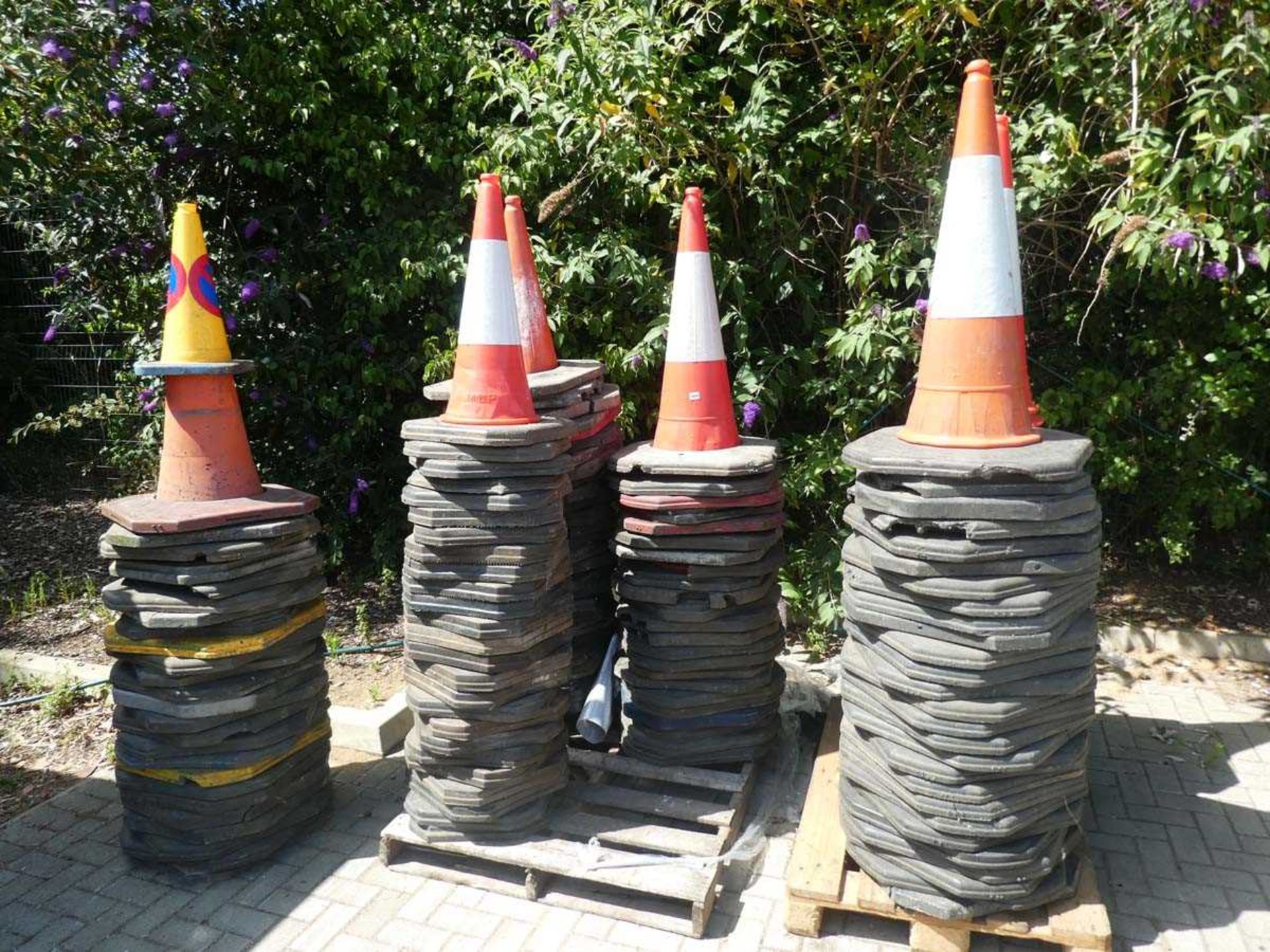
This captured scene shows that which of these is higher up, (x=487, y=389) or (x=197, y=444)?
(x=487, y=389)

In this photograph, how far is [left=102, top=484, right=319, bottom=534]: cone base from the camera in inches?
122

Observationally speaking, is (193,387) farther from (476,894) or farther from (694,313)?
(476,894)

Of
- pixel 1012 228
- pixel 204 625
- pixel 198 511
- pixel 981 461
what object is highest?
pixel 1012 228

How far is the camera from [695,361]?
3.62 m

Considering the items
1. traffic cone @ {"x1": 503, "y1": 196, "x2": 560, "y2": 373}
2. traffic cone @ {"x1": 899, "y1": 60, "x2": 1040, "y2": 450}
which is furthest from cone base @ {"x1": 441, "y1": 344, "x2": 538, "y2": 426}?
traffic cone @ {"x1": 899, "y1": 60, "x2": 1040, "y2": 450}

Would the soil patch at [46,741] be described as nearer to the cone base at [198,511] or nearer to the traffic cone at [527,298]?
the cone base at [198,511]

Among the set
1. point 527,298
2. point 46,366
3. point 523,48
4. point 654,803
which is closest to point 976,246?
point 527,298

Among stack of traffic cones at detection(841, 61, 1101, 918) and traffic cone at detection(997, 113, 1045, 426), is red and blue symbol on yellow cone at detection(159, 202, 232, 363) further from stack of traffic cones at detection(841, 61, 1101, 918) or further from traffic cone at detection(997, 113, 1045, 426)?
traffic cone at detection(997, 113, 1045, 426)

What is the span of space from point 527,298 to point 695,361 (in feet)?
2.96

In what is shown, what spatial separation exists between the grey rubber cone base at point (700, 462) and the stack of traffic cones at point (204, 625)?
1.31 metres

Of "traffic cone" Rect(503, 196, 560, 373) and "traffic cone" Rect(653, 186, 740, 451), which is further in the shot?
"traffic cone" Rect(503, 196, 560, 373)

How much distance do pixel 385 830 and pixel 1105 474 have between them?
14.0ft

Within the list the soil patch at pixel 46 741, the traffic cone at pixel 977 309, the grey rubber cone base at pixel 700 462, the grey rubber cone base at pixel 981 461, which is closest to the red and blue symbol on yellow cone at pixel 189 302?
the grey rubber cone base at pixel 700 462

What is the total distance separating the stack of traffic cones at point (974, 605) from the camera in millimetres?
2570
